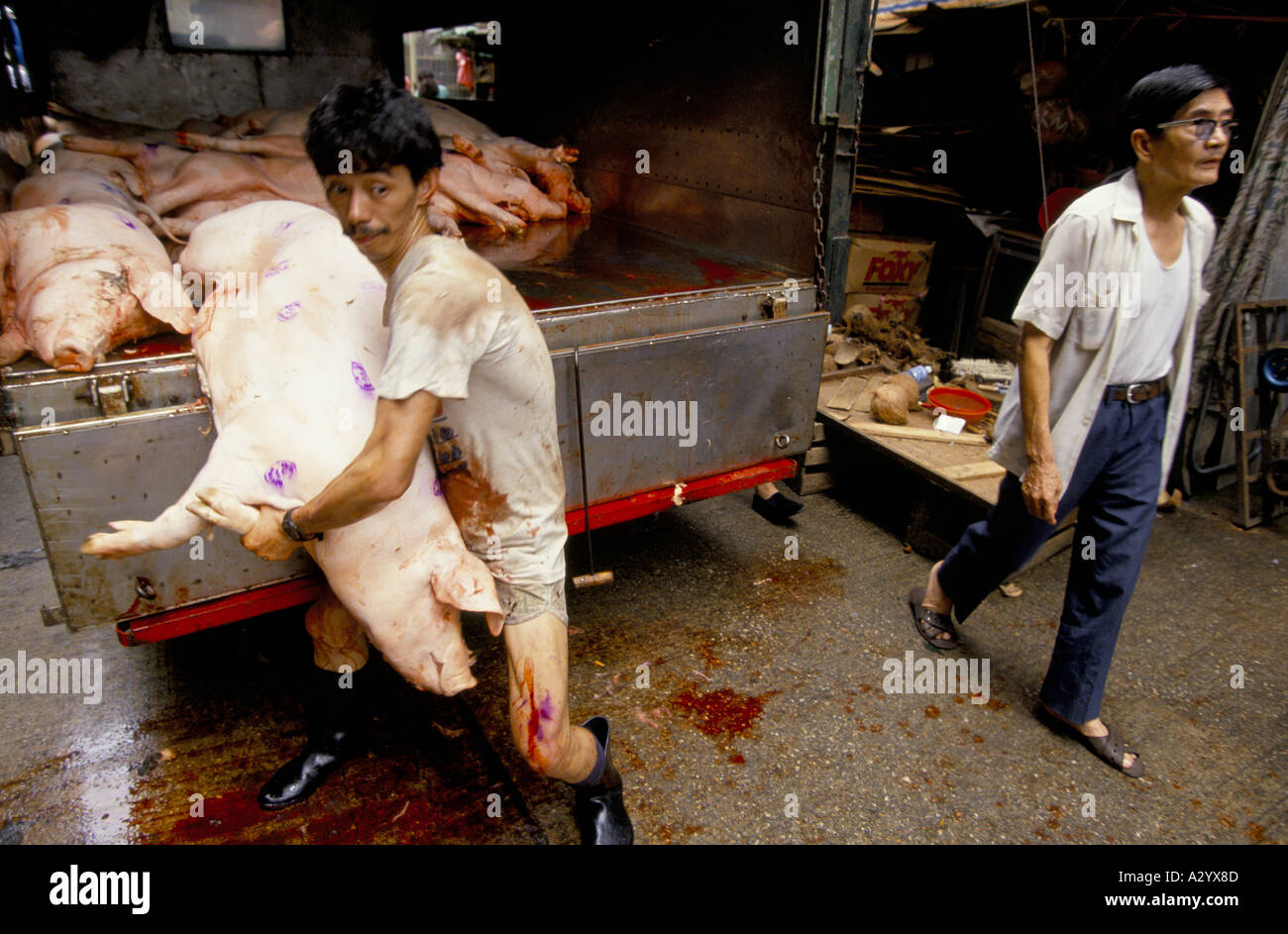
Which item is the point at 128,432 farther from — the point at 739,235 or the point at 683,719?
the point at 739,235

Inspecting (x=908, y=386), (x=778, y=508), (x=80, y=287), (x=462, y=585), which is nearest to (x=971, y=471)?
(x=908, y=386)

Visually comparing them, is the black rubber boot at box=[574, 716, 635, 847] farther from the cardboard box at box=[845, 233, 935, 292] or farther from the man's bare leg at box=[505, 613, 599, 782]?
the cardboard box at box=[845, 233, 935, 292]

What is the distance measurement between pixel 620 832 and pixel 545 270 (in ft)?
7.44

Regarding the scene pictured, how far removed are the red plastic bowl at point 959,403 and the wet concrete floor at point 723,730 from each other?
1.03 metres

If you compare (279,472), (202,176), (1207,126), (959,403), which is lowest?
(959,403)

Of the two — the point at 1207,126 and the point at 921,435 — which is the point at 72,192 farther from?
the point at 921,435

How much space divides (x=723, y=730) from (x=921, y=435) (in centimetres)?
213

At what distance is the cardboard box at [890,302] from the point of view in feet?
19.1

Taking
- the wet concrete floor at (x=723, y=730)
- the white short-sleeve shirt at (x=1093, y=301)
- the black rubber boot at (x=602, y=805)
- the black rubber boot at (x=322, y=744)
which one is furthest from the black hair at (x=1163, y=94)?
the black rubber boot at (x=322, y=744)

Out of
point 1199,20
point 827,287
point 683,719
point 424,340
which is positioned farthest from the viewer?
point 1199,20

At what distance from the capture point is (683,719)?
2.84 m

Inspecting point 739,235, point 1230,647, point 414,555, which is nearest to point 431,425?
point 414,555

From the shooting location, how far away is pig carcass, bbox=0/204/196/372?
2.08 metres

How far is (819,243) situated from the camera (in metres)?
3.30
